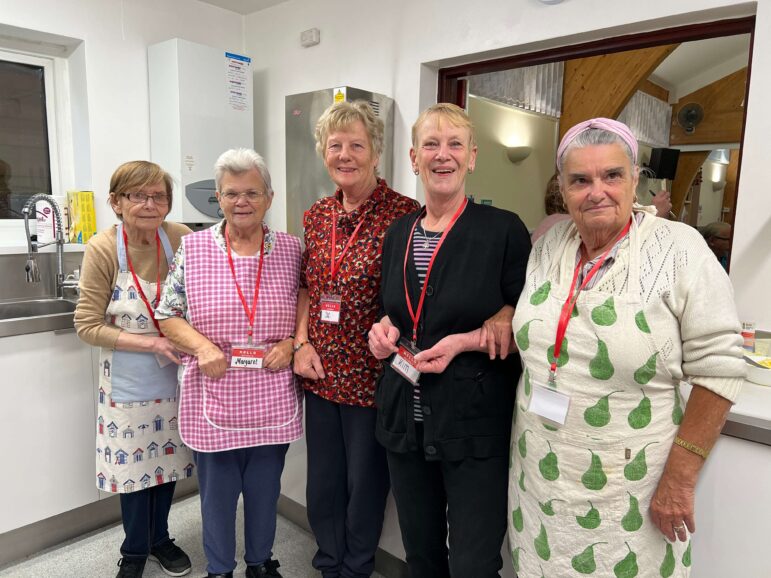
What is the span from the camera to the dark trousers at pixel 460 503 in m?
1.43

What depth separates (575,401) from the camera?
46.9 inches

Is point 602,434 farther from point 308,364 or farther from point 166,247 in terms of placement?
point 166,247

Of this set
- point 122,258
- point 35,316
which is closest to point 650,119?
point 122,258

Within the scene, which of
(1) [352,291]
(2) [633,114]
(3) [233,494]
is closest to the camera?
(1) [352,291]

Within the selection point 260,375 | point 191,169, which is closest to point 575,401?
point 260,375

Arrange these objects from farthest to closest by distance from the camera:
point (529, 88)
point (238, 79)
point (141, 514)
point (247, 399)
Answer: point (529, 88) → point (238, 79) → point (141, 514) → point (247, 399)

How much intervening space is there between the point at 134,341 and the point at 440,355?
43.6 inches

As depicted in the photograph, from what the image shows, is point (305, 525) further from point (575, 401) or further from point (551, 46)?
point (551, 46)

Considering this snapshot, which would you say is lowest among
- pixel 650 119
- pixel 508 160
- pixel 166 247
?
pixel 166 247

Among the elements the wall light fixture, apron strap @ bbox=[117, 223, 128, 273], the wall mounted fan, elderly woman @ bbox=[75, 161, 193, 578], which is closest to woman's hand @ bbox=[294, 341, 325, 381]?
elderly woman @ bbox=[75, 161, 193, 578]

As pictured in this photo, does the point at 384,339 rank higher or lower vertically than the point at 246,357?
higher

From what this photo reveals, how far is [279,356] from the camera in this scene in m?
1.78

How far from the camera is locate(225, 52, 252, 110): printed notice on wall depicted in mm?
3164

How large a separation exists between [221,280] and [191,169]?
1.57 meters
